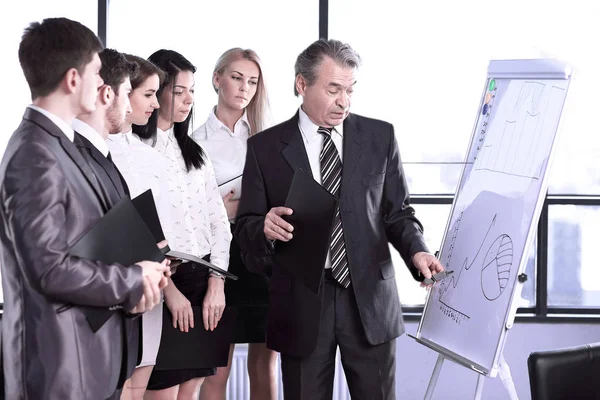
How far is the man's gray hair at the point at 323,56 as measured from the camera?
256 centimetres

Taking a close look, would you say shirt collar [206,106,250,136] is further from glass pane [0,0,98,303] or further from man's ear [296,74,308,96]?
glass pane [0,0,98,303]

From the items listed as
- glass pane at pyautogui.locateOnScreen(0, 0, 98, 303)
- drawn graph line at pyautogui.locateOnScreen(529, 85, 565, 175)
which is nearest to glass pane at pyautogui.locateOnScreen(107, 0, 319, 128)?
glass pane at pyautogui.locateOnScreen(0, 0, 98, 303)

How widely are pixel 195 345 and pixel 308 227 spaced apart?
707 millimetres

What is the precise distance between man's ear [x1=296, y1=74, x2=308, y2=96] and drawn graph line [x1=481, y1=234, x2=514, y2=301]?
819mm

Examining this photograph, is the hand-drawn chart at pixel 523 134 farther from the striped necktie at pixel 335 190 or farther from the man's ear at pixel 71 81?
the man's ear at pixel 71 81

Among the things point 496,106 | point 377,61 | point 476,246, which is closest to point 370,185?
point 476,246

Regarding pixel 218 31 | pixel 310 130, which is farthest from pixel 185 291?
pixel 218 31

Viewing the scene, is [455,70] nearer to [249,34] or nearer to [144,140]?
[249,34]

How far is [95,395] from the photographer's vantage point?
5.67 feet

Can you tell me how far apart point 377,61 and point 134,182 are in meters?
2.09

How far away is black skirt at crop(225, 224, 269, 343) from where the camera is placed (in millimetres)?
3053

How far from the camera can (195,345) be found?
2.68 m

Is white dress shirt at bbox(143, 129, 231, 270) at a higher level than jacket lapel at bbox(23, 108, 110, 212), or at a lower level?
lower

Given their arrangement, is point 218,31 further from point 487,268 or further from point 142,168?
point 487,268
